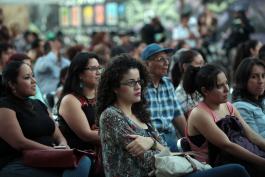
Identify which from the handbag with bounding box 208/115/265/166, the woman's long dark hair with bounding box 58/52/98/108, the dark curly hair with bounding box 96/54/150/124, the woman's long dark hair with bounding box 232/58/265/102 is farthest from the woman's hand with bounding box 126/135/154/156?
the woman's long dark hair with bounding box 232/58/265/102

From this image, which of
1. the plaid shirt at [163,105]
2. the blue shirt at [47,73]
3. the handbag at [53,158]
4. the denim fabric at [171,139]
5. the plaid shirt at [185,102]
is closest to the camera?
the handbag at [53,158]

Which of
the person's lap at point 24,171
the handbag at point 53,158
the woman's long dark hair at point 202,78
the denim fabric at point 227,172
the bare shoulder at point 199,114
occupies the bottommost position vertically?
the person's lap at point 24,171

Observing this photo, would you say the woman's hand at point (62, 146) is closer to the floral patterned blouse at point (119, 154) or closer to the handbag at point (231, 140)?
the floral patterned blouse at point (119, 154)

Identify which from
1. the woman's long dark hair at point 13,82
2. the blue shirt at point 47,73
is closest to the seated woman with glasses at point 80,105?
the woman's long dark hair at point 13,82

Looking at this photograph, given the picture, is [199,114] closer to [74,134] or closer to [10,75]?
[74,134]

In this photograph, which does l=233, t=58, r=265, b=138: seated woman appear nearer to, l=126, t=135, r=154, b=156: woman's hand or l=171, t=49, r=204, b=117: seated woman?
l=171, t=49, r=204, b=117: seated woman

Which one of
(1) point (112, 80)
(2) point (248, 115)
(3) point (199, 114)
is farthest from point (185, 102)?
(1) point (112, 80)

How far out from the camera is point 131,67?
4441 millimetres

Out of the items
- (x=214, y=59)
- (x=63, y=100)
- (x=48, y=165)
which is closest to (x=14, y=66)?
(x=63, y=100)

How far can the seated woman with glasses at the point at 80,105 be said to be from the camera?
18.0 ft

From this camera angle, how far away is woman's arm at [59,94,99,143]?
17.9ft

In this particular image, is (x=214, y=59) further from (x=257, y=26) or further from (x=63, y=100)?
(x=63, y=100)

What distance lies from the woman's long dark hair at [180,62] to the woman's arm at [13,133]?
2.84 m

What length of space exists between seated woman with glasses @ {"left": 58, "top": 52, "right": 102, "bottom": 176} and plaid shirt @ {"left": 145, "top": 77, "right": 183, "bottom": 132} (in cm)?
65
